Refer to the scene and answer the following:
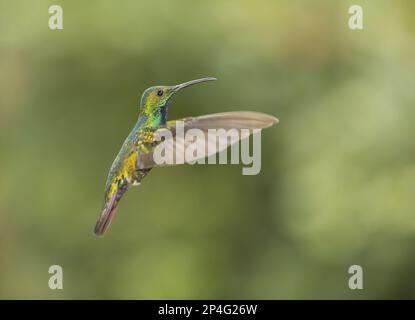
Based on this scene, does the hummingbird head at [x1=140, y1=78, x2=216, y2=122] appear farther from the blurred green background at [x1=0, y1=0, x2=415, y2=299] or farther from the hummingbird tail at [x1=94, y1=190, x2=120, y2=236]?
the blurred green background at [x1=0, y1=0, x2=415, y2=299]

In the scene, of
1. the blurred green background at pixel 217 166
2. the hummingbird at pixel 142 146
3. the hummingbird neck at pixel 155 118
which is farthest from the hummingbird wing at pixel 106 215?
the blurred green background at pixel 217 166

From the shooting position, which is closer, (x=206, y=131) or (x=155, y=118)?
(x=206, y=131)

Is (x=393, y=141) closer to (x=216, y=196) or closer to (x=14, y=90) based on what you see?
(x=216, y=196)

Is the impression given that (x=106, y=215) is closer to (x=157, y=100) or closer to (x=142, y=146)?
(x=142, y=146)

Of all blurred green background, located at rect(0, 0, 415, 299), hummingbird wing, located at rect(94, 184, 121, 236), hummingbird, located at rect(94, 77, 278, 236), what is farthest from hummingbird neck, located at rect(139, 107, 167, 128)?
blurred green background, located at rect(0, 0, 415, 299)

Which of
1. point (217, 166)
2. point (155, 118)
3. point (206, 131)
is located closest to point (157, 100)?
point (155, 118)
